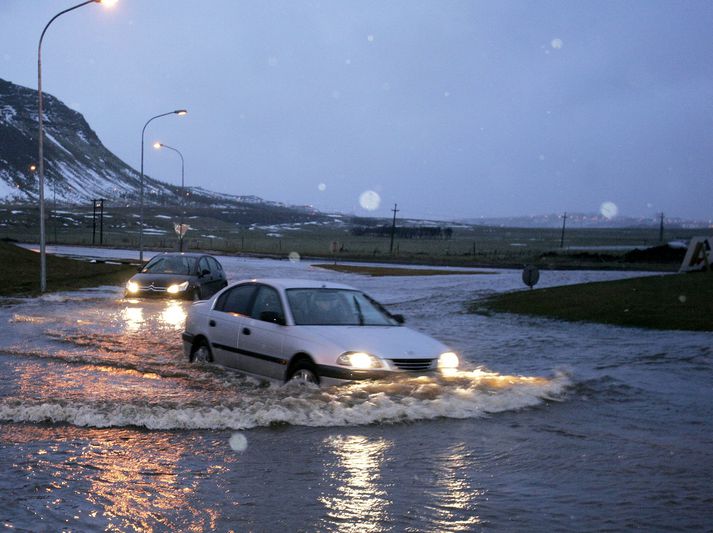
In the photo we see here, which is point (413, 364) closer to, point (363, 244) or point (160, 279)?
point (160, 279)

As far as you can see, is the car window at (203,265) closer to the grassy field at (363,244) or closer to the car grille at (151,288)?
the car grille at (151,288)

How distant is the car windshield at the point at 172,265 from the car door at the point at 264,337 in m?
12.9

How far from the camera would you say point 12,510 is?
5.72 m

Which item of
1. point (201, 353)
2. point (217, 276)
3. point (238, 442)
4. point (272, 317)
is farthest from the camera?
point (217, 276)

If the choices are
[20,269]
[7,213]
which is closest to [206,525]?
[20,269]

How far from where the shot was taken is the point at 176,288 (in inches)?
898

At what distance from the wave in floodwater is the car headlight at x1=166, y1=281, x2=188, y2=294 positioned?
13.1 meters

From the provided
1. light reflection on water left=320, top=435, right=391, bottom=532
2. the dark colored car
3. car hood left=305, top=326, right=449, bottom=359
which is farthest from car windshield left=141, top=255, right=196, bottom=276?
light reflection on water left=320, top=435, right=391, bottom=532

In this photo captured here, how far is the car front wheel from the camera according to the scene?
38.8ft

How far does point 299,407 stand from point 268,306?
7.41ft

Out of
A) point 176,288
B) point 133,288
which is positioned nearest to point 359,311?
point 176,288

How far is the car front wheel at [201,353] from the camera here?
11.8 metres

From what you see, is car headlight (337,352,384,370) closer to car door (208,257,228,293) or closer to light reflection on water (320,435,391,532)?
light reflection on water (320,435,391,532)

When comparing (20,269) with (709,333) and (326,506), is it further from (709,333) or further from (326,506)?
(326,506)
